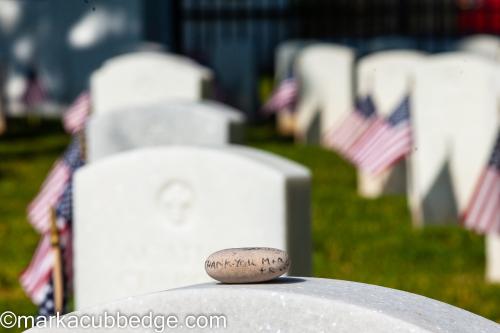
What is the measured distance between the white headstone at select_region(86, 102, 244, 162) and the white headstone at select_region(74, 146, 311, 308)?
1.55 meters

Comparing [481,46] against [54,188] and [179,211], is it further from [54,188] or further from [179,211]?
[179,211]

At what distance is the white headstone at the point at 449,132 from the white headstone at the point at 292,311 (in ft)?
22.5

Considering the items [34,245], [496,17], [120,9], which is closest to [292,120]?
[120,9]

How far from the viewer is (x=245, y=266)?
3.47 m

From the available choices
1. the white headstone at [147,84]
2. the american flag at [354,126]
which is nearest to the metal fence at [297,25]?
the american flag at [354,126]

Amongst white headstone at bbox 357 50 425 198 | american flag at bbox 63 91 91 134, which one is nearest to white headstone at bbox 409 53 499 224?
white headstone at bbox 357 50 425 198

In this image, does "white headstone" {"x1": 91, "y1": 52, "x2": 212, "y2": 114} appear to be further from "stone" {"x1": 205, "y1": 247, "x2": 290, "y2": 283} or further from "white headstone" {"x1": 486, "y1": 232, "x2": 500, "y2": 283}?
"stone" {"x1": 205, "y1": 247, "x2": 290, "y2": 283}

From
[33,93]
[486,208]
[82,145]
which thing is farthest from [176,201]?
[33,93]

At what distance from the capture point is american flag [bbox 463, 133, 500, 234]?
28.1 ft

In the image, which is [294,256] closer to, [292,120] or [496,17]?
[292,120]

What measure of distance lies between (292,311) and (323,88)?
508 inches

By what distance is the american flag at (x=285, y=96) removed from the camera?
1678 cm

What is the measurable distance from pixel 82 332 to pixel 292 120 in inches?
580

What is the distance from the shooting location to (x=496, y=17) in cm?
3142
